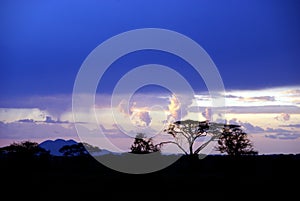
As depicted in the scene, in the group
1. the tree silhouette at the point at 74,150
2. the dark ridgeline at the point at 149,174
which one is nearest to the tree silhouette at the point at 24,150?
the dark ridgeline at the point at 149,174

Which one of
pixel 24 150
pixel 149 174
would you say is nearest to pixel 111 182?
pixel 149 174

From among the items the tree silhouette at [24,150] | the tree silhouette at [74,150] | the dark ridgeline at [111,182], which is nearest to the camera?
the dark ridgeline at [111,182]

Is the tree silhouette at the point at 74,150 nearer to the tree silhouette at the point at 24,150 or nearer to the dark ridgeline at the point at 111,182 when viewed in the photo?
the tree silhouette at the point at 24,150

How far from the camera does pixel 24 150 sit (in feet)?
156

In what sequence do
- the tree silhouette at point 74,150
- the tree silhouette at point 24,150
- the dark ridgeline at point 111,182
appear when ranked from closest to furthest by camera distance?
the dark ridgeline at point 111,182 → the tree silhouette at point 24,150 → the tree silhouette at point 74,150

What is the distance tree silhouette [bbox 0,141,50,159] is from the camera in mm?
45969

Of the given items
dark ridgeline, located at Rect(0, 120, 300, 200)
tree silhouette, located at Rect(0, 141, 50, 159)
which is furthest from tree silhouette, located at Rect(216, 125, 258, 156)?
→ tree silhouette, located at Rect(0, 141, 50, 159)

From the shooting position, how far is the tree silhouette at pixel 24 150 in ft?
151

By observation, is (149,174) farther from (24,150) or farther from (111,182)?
(24,150)

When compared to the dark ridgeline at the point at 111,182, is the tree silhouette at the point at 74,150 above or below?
above

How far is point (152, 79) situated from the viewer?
4100cm

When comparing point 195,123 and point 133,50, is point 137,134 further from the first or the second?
point 133,50

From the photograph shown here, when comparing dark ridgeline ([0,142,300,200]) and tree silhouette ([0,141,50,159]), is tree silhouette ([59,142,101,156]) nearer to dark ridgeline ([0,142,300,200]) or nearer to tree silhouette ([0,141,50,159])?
tree silhouette ([0,141,50,159])

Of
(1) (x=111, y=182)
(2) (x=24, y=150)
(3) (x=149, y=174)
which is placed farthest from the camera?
(2) (x=24, y=150)
